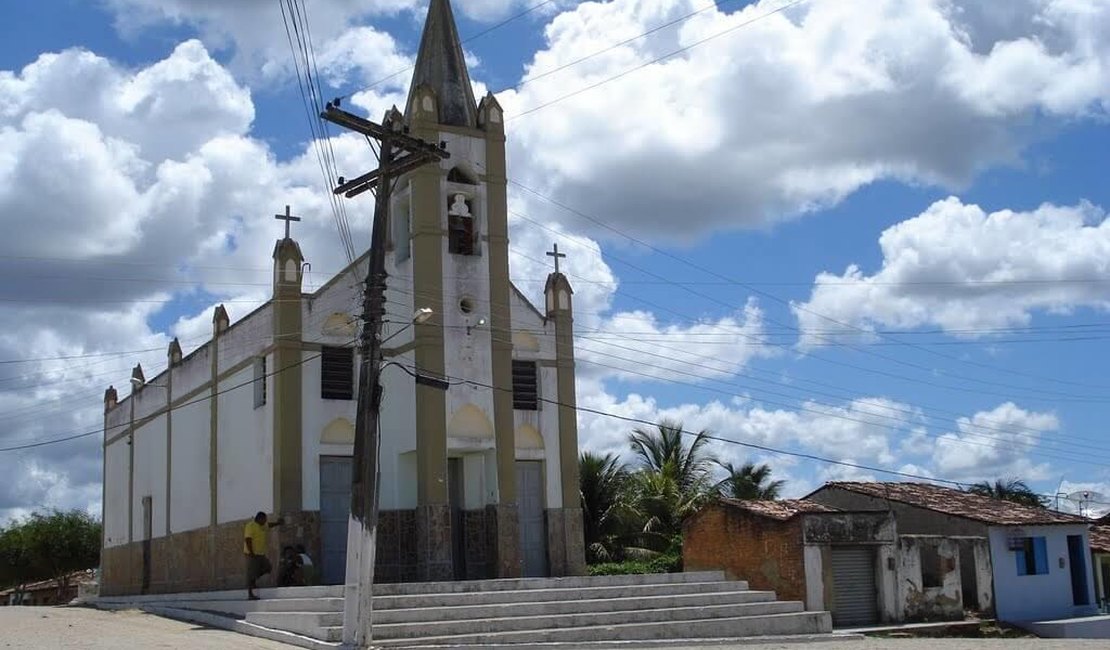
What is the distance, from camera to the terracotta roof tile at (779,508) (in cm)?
2772

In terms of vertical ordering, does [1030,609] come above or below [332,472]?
below

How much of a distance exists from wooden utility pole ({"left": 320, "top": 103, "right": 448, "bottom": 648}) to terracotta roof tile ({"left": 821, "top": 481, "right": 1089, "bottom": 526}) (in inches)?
736

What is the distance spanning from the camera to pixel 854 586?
28125 millimetres

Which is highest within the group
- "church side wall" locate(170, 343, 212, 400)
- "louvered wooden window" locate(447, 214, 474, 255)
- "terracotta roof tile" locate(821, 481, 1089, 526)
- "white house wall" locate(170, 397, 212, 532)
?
"louvered wooden window" locate(447, 214, 474, 255)

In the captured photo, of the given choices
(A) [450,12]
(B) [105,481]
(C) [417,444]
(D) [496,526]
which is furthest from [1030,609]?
(B) [105,481]

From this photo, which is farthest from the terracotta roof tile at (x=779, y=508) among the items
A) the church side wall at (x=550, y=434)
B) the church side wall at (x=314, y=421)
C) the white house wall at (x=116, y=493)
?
the white house wall at (x=116, y=493)

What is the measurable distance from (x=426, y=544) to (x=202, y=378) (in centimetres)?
905

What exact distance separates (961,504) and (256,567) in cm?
1990

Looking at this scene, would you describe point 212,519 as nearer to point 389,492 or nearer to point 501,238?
point 389,492

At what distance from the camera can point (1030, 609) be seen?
3175cm

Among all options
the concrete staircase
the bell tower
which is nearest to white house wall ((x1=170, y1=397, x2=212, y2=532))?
the concrete staircase

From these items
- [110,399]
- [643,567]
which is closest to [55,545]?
[110,399]

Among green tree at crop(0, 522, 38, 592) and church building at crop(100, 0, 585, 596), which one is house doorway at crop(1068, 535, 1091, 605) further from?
green tree at crop(0, 522, 38, 592)

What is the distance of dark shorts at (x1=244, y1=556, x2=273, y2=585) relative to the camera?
2334 cm
